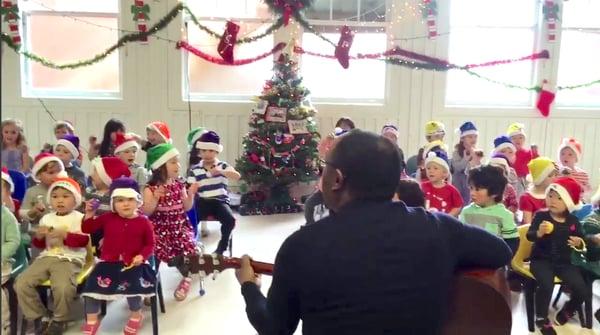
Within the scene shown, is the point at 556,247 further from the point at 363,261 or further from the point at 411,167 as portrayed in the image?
the point at 411,167

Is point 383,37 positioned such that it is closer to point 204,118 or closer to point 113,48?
point 204,118

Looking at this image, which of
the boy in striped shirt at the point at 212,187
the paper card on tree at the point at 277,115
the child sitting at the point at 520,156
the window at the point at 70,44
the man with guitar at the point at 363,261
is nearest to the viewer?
the man with guitar at the point at 363,261

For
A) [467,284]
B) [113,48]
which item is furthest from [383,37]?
[467,284]

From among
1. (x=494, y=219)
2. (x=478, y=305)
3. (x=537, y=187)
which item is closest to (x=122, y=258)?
(x=478, y=305)

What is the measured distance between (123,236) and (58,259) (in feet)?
1.26

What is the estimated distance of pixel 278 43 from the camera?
7.09 m

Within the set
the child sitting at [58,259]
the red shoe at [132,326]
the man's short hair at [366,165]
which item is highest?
the man's short hair at [366,165]

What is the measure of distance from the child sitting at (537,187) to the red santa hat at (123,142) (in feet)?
9.24

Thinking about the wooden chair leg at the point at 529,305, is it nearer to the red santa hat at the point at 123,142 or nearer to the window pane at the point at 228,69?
the red santa hat at the point at 123,142

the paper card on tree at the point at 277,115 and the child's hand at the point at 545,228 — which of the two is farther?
the paper card on tree at the point at 277,115

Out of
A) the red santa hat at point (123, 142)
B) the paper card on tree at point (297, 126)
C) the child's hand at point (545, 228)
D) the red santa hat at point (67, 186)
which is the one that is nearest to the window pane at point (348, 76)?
the paper card on tree at point (297, 126)

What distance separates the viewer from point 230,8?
7.21 metres

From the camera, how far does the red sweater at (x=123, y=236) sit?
3.37 meters

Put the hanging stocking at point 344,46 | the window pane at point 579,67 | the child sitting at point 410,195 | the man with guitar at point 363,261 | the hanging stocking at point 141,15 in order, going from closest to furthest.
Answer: the man with guitar at point 363,261 < the child sitting at point 410,195 < the hanging stocking at point 141,15 < the hanging stocking at point 344,46 < the window pane at point 579,67
